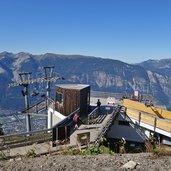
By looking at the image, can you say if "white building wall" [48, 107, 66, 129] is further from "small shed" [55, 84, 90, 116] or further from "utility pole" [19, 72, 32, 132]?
"utility pole" [19, 72, 32, 132]

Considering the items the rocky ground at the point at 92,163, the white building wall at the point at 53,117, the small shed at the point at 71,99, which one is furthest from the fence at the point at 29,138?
the white building wall at the point at 53,117

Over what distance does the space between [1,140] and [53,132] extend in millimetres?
2906

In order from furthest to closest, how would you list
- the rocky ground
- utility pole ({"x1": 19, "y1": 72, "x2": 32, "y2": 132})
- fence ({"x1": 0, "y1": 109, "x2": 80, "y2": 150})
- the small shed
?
utility pole ({"x1": 19, "y1": 72, "x2": 32, "y2": 132}) → the small shed → fence ({"x1": 0, "y1": 109, "x2": 80, "y2": 150}) → the rocky ground

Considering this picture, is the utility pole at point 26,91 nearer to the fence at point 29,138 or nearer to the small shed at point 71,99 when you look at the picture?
the small shed at point 71,99

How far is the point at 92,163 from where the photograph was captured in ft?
35.1

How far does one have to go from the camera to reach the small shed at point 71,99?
1278 inches

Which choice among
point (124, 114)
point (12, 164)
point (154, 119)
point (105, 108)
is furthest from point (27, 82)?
point (12, 164)

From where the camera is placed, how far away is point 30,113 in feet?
133

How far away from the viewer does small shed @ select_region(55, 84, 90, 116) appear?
32.5 metres

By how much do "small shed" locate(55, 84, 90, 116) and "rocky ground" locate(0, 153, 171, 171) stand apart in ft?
68.1

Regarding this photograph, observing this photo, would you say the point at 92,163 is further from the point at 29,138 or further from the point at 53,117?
the point at 53,117

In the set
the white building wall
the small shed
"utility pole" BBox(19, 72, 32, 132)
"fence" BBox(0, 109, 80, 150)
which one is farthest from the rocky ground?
"utility pole" BBox(19, 72, 32, 132)

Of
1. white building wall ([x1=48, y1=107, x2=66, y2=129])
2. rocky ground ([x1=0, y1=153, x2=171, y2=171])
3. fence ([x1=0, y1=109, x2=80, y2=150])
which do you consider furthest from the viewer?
white building wall ([x1=48, y1=107, x2=66, y2=129])

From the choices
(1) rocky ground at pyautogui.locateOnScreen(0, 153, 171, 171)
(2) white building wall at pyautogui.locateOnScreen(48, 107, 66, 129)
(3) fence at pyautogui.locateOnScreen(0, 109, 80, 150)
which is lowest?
(2) white building wall at pyautogui.locateOnScreen(48, 107, 66, 129)
